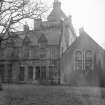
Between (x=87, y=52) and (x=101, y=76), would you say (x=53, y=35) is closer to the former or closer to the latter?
(x=87, y=52)

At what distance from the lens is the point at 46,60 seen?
38.6m

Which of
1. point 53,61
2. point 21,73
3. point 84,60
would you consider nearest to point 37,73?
point 21,73

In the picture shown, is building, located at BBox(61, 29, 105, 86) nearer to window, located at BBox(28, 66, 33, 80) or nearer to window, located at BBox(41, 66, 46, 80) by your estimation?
window, located at BBox(41, 66, 46, 80)

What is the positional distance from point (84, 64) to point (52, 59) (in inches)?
261

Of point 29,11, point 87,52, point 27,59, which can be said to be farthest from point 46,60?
point 29,11

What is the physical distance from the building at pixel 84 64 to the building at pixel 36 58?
2.66m

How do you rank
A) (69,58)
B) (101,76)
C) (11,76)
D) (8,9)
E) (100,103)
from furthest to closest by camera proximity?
(11,76), (69,58), (101,76), (8,9), (100,103)

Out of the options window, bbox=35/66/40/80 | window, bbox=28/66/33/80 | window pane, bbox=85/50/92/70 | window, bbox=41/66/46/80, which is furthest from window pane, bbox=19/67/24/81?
window pane, bbox=85/50/92/70

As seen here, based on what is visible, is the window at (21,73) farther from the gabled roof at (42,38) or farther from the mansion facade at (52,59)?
the gabled roof at (42,38)

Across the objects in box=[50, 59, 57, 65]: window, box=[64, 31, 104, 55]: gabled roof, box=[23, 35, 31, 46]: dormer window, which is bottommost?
Answer: box=[50, 59, 57, 65]: window

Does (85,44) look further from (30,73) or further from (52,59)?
(30,73)

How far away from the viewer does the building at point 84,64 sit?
33562mm

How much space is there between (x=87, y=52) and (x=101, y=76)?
15.6 feet

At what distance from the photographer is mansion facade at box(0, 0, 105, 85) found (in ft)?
112
